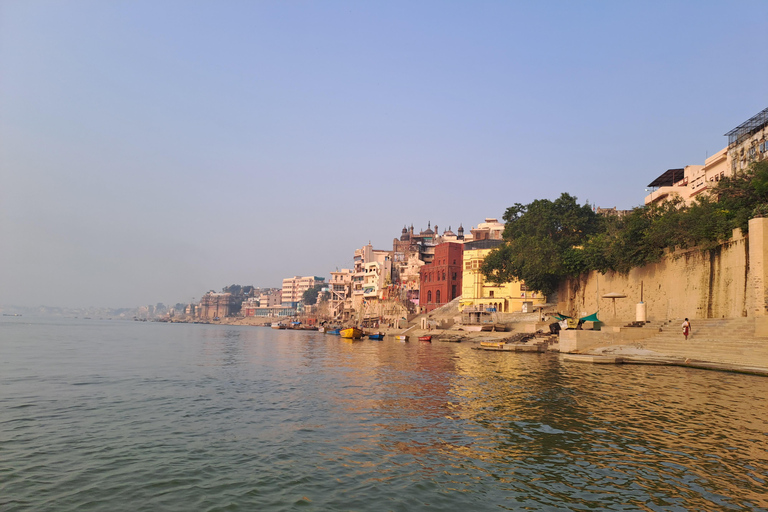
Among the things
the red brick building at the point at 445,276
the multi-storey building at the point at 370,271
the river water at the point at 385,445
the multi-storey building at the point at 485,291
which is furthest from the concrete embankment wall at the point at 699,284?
the multi-storey building at the point at 370,271

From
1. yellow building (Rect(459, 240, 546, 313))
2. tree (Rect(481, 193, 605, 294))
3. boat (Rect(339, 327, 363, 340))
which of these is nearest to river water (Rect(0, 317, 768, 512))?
tree (Rect(481, 193, 605, 294))

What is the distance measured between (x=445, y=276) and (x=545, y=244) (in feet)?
99.1

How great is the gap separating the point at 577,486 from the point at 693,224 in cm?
3131

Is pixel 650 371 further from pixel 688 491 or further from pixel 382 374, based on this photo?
pixel 688 491

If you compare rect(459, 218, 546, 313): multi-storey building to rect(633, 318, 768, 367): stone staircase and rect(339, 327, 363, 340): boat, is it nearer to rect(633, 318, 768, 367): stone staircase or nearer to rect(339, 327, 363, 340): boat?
rect(339, 327, 363, 340): boat

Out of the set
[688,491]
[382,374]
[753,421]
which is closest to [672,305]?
[382,374]

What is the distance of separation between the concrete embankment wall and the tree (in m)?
3.35

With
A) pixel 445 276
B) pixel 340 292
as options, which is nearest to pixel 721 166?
pixel 445 276

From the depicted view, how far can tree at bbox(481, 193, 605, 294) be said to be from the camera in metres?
51.7

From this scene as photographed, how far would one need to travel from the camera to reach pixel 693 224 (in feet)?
112

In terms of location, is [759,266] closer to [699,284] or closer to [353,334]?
[699,284]

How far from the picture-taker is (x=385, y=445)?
35.9 ft

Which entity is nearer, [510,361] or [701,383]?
[701,383]

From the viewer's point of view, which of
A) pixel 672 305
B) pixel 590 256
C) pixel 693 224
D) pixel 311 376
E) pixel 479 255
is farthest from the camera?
pixel 479 255
